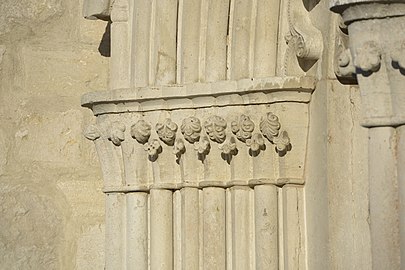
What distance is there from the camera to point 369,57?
363cm

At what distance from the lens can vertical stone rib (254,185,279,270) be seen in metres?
4.15

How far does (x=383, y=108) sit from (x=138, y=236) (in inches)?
37.0

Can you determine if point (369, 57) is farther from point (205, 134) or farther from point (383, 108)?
point (205, 134)

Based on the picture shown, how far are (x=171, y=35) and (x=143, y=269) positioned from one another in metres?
0.57

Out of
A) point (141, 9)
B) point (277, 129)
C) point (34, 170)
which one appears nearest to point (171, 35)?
point (141, 9)

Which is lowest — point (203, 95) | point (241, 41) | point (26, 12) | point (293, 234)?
point (293, 234)

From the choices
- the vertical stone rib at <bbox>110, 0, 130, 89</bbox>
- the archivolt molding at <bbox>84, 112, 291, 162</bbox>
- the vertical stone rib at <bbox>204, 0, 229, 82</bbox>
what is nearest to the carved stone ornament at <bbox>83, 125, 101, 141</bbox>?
the archivolt molding at <bbox>84, 112, 291, 162</bbox>

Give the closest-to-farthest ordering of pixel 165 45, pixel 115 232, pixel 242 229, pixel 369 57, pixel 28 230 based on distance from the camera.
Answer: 1. pixel 369 57
2. pixel 242 229
3. pixel 165 45
4. pixel 115 232
5. pixel 28 230

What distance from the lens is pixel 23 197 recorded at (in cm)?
483

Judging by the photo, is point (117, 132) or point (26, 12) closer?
point (117, 132)

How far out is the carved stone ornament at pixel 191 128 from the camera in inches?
166

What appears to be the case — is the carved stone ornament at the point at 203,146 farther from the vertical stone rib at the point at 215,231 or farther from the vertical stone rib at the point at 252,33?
the vertical stone rib at the point at 252,33

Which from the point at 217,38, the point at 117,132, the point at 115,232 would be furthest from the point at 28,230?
the point at 217,38

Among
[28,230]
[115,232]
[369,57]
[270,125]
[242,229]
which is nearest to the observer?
[369,57]
